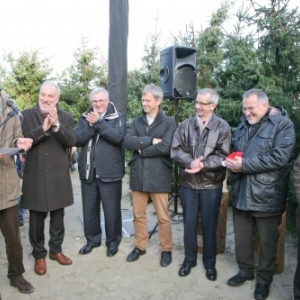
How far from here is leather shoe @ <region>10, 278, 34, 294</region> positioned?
113 inches

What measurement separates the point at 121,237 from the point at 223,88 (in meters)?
2.74

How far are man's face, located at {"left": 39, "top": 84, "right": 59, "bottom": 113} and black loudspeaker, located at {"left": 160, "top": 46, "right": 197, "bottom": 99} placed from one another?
1726 millimetres

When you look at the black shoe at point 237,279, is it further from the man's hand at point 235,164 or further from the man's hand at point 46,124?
the man's hand at point 46,124

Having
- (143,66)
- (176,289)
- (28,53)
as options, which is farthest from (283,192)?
(28,53)

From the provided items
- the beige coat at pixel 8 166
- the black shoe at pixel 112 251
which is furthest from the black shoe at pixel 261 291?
the beige coat at pixel 8 166

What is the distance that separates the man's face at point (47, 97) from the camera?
3.06 metres

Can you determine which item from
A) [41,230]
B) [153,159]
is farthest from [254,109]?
[41,230]

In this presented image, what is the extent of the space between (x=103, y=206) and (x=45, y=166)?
83 cm

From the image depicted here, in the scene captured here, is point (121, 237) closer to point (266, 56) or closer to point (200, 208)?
point (200, 208)

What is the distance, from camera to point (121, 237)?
398 cm

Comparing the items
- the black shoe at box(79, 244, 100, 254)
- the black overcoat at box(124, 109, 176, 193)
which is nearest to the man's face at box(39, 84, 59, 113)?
the black overcoat at box(124, 109, 176, 193)

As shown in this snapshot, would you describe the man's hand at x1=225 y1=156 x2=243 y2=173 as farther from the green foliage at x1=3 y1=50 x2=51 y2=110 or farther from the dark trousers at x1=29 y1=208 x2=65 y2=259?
the green foliage at x1=3 y1=50 x2=51 y2=110

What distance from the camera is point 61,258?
135 inches

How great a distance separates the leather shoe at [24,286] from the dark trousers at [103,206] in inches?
38.1
